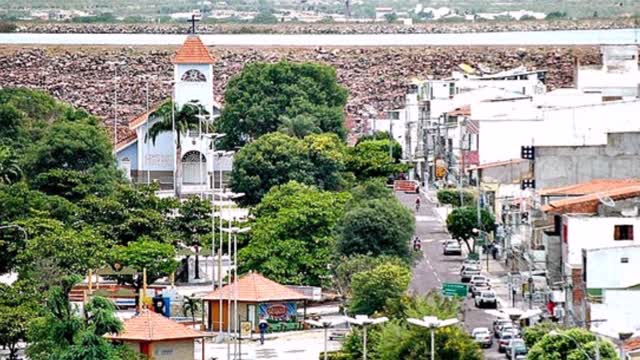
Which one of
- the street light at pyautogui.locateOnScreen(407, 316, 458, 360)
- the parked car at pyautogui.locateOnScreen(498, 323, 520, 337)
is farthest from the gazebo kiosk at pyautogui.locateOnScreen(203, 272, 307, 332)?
the street light at pyautogui.locateOnScreen(407, 316, 458, 360)

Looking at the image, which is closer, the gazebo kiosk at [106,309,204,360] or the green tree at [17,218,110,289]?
the gazebo kiosk at [106,309,204,360]

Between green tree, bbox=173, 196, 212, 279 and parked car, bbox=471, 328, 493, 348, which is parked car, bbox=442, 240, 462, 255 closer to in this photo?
green tree, bbox=173, 196, 212, 279

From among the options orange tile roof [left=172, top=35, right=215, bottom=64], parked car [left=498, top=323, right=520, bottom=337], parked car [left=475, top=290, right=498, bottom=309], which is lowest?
parked car [left=475, top=290, right=498, bottom=309]

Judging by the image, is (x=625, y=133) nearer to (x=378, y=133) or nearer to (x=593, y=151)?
(x=593, y=151)

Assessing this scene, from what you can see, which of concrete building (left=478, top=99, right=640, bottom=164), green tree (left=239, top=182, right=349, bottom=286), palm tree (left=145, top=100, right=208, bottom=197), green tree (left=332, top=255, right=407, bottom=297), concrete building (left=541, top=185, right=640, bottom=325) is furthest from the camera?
palm tree (left=145, top=100, right=208, bottom=197)

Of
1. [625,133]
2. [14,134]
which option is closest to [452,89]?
[14,134]

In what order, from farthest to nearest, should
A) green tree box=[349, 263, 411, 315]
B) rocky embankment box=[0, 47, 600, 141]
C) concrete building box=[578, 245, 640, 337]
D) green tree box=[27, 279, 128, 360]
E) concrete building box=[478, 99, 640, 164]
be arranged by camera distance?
rocky embankment box=[0, 47, 600, 141]
concrete building box=[478, 99, 640, 164]
green tree box=[349, 263, 411, 315]
concrete building box=[578, 245, 640, 337]
green tree box=[27, 279, 128, 360]

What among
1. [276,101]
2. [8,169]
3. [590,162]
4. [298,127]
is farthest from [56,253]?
[276,101]

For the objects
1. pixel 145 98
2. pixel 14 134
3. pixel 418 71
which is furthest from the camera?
pixel 418 71
